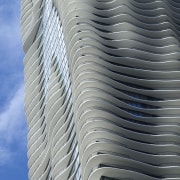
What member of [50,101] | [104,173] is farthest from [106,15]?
[104,173]

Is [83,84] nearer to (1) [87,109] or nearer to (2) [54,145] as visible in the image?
(1) [87,109]

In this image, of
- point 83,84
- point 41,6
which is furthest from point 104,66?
point 41,6

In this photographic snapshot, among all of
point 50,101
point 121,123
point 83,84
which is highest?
point 50,101

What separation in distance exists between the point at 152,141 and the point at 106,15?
21.2m

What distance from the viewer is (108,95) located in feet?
287

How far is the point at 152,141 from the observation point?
282ft

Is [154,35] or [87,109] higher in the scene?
[154,35]

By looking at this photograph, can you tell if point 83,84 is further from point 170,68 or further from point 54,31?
point 54,31

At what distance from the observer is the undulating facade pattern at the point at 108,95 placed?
82625mm

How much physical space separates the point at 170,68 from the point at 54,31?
2555 cm

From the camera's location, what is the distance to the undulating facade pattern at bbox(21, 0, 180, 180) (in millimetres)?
82625

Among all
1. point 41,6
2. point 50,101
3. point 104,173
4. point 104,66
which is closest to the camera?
point 104,173

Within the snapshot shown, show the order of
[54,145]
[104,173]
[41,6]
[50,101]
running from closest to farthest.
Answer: [104,173] < [54,145] < [50,101] < [41,6]

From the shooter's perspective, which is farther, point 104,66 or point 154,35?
point 154,35
